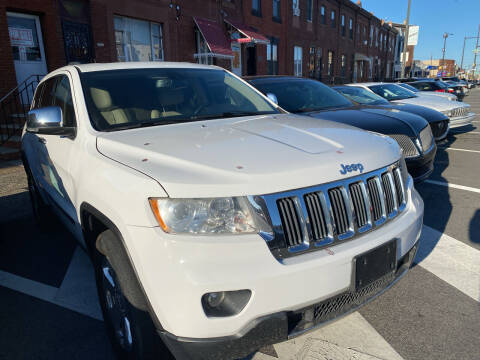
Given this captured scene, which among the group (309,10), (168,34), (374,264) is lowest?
(374,264)

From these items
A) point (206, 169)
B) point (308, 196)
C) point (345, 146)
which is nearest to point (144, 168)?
point (206, 169)

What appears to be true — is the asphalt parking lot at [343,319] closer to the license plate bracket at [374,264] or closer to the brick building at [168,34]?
the license plate bracket at [374,264]

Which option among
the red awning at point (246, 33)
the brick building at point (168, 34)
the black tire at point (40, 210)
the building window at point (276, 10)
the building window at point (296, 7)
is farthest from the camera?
the building window at point (296, 7)

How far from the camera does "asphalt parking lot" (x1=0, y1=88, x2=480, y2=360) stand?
2.26 meters

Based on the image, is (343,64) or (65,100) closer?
(65,100)

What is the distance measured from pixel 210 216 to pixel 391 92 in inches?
375

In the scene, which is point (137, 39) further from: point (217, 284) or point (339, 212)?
point (217, 284)

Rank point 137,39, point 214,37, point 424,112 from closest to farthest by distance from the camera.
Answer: point 424,112, point 137,39, point 214,37

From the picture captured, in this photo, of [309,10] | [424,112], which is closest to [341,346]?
[424,112]

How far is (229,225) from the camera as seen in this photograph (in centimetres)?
167

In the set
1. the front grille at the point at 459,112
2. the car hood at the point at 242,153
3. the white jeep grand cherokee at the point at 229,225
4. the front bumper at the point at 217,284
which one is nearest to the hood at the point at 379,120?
the car hood at the point at 242,153

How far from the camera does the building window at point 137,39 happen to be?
1214 cm

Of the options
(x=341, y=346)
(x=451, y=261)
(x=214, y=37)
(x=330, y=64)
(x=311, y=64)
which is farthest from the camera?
(x=330, y=64)

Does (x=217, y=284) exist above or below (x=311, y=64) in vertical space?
below
